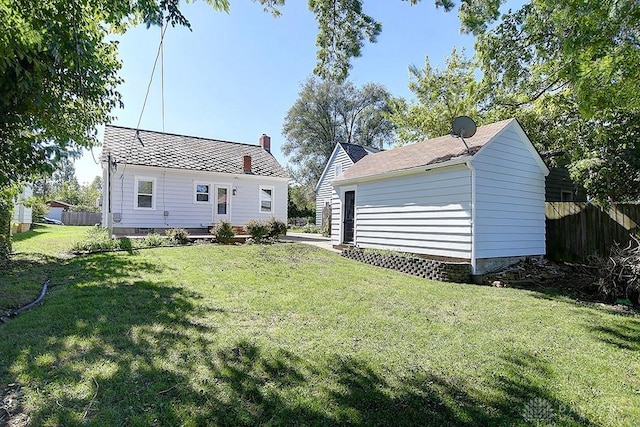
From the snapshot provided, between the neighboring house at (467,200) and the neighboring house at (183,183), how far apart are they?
324 inches

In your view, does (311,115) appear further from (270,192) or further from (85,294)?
(85,294)

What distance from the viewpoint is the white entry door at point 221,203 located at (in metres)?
16.5

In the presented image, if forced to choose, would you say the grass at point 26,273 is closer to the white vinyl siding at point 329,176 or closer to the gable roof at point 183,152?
the gable roof at point 183,152

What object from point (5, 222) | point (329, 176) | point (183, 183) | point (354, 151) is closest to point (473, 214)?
point (5, 222)

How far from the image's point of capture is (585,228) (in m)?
9.30

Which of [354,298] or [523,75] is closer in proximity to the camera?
[354,298]

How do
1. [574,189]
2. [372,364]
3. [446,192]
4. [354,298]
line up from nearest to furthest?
[372,364], [354,298], [446,192], [574,189]

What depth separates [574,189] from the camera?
1439cm

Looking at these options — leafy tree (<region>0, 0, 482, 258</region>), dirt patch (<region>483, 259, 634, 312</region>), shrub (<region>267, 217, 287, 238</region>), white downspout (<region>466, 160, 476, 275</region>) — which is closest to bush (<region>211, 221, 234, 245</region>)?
shrub (<region>267, 217, 287, 238</region>)

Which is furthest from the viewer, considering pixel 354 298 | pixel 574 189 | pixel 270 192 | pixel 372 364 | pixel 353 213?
pixel 270 192

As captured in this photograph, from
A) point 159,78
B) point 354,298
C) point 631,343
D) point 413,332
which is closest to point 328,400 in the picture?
point 413,332

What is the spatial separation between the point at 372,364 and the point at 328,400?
2.58 feet

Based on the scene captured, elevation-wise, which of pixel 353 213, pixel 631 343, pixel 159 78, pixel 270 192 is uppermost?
pixel 159 78

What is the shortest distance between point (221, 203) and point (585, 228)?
14.6 metres
